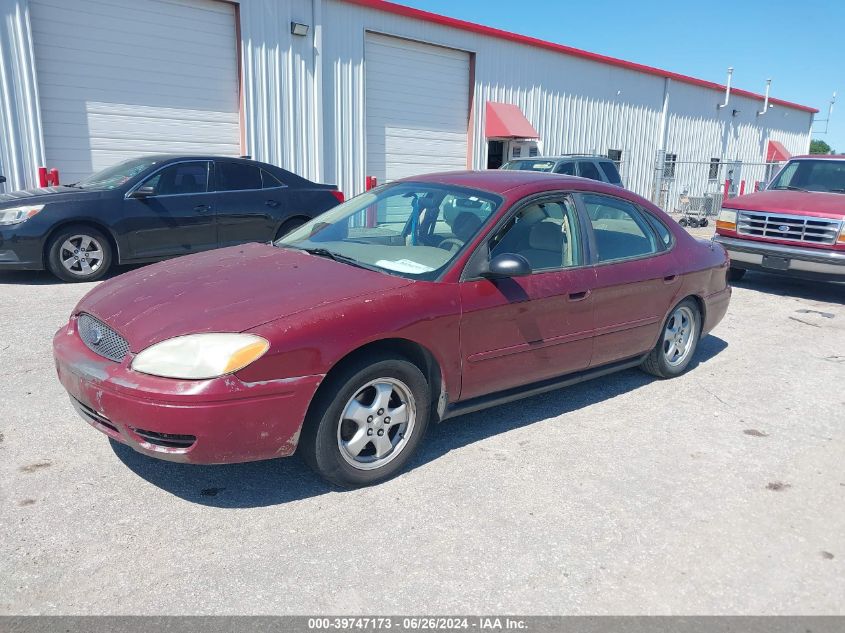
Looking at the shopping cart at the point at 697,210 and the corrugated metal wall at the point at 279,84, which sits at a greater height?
the corrugated metal wall at the point at 279,84

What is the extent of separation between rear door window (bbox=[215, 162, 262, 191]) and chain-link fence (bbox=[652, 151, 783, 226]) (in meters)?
14.0

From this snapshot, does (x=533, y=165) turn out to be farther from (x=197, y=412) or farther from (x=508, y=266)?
(x=197, y=412)

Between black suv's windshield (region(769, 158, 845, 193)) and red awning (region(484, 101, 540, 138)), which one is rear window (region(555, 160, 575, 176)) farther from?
red awning (region(484, 101, 540, 138))

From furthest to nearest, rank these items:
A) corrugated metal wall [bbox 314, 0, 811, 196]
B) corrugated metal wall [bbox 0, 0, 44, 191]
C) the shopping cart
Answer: the shopping cart < corrugated metal wall [bbox 314, 0, 811, 196] < corrugated metal wall [bbox 0, 0, 44, 191]

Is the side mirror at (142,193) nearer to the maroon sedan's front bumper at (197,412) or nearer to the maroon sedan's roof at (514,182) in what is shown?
the maroon sedan's roof at (514,182)

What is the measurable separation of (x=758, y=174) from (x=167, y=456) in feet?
112

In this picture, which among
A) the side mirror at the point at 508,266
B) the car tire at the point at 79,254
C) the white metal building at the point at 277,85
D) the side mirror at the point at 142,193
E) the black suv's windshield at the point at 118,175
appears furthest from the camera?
the white metal building at the point at 277,85

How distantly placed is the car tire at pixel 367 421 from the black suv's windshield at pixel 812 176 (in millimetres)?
8049

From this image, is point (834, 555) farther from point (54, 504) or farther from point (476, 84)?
point (476, 84)

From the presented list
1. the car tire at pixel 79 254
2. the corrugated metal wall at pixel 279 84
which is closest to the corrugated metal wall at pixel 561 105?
the corrugated metal wall at pixel 279 84

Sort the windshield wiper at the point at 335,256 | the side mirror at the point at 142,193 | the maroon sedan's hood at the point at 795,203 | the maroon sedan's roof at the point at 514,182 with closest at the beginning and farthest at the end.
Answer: the windshield wiper at the point at 335,256
the maroon sedan's roof at the point at 514,182
the maroon sedan's hood at the point at 795,203
the side mirror at the point at 142,193

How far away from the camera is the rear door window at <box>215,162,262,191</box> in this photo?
348 inches

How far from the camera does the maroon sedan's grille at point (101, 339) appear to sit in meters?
3.09

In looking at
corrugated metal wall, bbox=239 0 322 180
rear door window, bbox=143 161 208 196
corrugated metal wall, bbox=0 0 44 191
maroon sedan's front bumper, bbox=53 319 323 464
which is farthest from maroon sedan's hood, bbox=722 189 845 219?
corrugated metal wall, bbox=0 0 44 191
